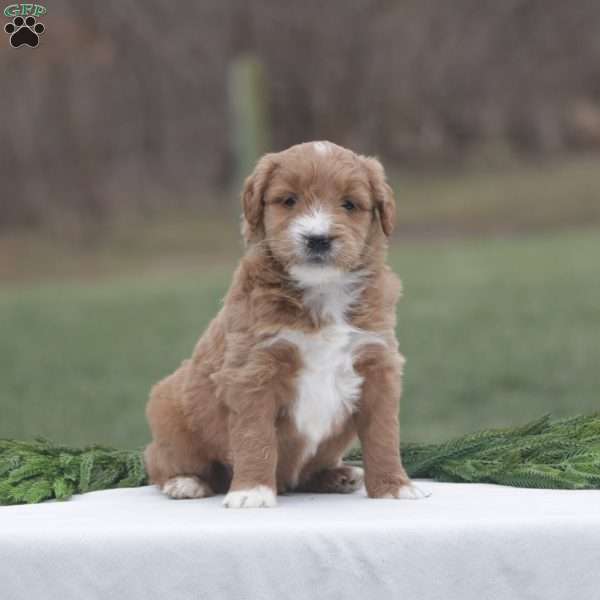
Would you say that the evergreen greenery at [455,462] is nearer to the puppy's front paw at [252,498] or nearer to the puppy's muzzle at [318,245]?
the puppy's front paw at [252,498]

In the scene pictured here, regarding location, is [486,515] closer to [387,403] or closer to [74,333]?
[387,403]

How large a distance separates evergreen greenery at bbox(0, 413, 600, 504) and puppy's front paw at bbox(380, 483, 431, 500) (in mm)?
515

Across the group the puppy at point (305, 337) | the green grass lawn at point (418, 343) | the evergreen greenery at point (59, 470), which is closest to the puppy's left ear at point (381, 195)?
the puppy at point (305, 337)

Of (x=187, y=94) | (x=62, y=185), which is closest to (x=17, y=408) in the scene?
(x=62, y=185)

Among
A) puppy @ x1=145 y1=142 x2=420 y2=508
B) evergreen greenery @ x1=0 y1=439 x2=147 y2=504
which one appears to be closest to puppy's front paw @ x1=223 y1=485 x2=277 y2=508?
puppy @ x1=145 y1=142 x2=420 y2=508

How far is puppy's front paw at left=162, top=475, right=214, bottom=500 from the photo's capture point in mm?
4477

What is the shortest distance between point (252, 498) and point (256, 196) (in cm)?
109

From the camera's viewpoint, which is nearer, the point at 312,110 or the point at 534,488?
the point at 534,488

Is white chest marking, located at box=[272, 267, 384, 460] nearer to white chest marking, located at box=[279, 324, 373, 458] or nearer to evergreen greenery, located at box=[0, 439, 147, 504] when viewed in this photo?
white chest marking, located at box=[279, 324, 373, 458]

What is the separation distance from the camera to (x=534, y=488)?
4535mm

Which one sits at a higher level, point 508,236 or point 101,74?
point 101,74

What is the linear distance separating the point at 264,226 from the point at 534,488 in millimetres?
1473

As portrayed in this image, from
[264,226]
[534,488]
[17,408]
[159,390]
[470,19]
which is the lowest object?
[17,408]

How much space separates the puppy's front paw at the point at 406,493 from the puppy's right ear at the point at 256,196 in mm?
1067
